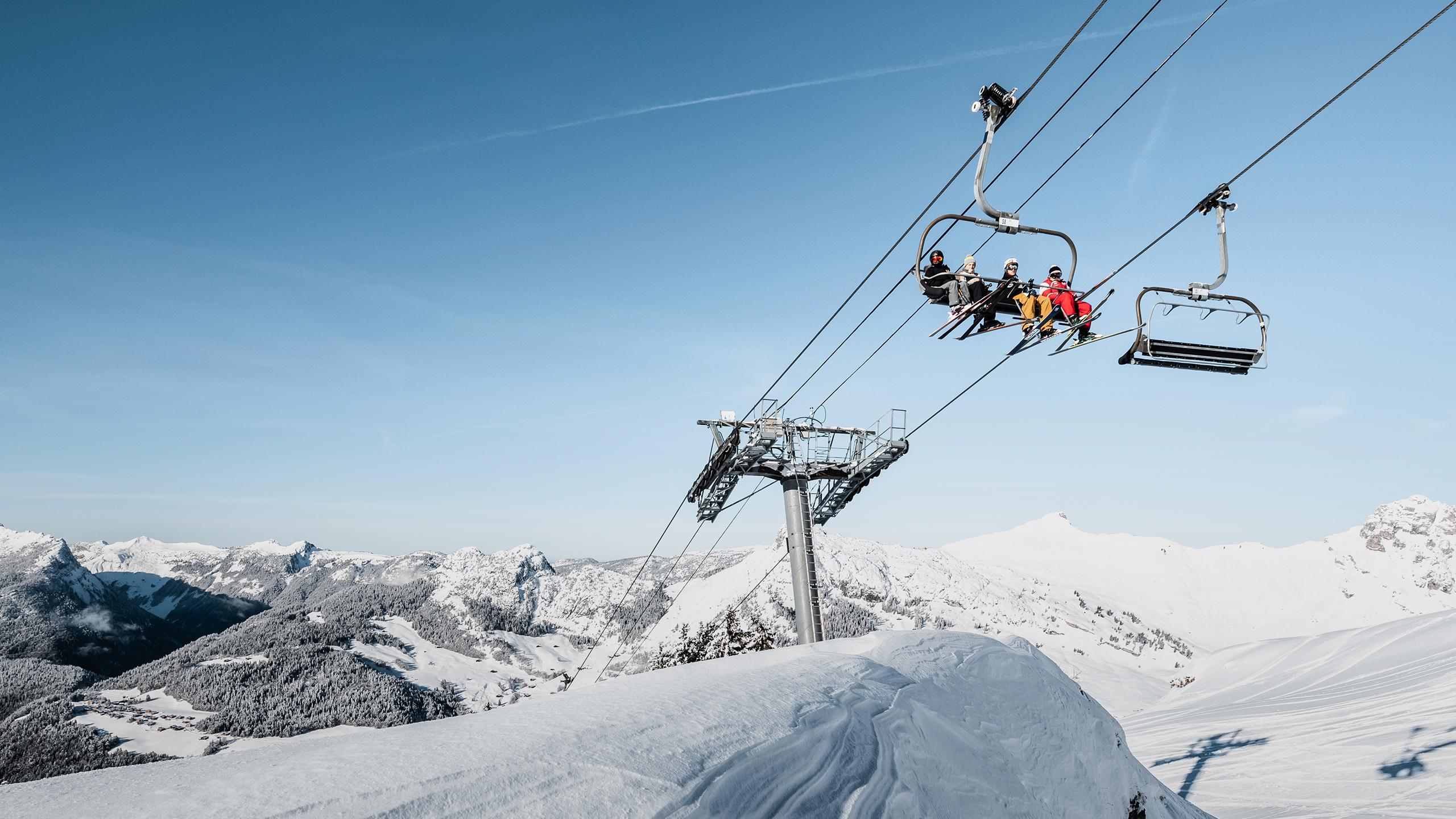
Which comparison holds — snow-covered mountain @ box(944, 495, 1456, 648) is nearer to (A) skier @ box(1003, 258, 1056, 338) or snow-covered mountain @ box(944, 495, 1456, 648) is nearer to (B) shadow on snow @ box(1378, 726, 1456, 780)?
(B) shadow on snow @ box(1378, 726, 1456, 780)

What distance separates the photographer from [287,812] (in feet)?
11.3

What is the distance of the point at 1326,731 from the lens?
24.0 metres

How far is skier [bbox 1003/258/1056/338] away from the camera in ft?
34.2

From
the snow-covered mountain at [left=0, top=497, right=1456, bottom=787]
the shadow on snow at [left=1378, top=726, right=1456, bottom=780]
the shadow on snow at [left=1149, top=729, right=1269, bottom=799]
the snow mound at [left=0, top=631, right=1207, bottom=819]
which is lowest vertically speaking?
the snow-covered mountain at [left=0, top=497, right=1456, bottom=787]

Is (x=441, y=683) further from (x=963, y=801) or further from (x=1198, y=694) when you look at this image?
(x=963, y=801)

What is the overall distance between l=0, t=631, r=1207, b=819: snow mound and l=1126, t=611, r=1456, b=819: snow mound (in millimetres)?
15777

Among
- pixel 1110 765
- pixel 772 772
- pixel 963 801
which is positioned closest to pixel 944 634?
pixel 1110 765

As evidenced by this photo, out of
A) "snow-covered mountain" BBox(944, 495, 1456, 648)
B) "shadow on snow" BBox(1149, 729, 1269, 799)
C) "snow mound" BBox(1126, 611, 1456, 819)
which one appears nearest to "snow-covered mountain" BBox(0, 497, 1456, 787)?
"snow-covered mountain" BBox(944, 495, 1456, 648)

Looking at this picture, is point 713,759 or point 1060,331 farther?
point 1060,331

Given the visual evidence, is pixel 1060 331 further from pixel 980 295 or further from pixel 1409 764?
pixel 1409 764

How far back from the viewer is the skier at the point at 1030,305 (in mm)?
10430

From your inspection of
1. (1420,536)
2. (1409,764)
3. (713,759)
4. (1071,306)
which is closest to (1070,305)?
(1071,306)

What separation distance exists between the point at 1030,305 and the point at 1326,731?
81.4 feet

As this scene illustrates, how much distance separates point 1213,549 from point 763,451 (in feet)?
378
